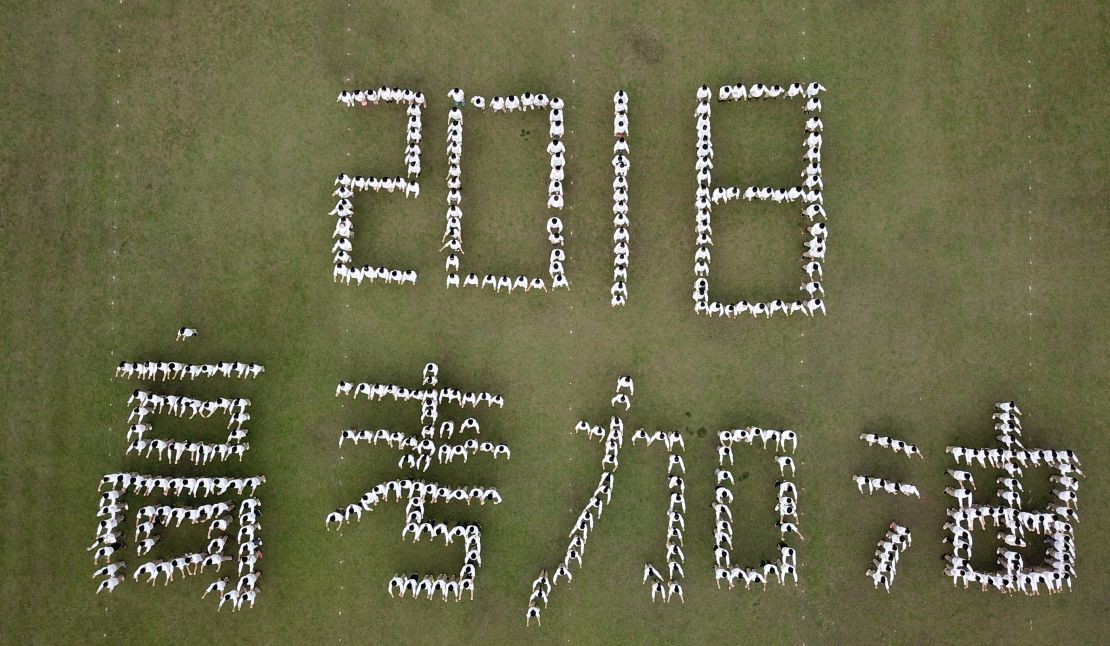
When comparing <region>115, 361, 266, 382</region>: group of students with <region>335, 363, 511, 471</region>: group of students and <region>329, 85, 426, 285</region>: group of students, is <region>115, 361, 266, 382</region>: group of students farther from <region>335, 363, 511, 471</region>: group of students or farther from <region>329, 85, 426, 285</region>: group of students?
<region>329, 85, 426, 285</region>: group of students

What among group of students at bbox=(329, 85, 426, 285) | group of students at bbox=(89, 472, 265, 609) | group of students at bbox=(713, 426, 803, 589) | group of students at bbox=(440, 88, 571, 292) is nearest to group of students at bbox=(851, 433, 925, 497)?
group of students at bbox=(713, 426, 803, 589)

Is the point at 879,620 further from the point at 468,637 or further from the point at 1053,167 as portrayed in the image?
the point at 1053,167

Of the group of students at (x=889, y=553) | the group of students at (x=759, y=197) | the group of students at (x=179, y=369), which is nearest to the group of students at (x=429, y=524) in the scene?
the group of students at (x=179, y=369)

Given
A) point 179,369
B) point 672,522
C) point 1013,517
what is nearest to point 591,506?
point 672,522

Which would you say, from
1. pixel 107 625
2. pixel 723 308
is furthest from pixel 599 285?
pixel 107 625

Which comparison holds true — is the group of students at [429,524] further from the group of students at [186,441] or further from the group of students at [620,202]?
the group of students at [620,202]

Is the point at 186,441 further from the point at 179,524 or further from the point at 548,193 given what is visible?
the point at 548,193
